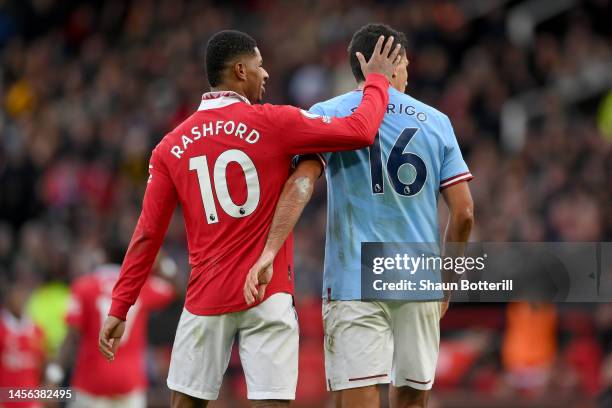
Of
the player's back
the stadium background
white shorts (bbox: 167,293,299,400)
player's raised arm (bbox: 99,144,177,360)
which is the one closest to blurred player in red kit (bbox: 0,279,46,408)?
the stadium background

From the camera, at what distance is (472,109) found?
15977 mm

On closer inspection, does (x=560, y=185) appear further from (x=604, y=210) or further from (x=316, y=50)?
(x=316, y=50)

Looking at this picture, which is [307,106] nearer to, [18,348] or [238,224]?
[18,348]

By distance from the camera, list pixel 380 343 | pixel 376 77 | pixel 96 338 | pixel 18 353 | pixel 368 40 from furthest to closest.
A: pixel 18 353, pixel 96 338, pixel 368 40, pixel 376 77, pixel 380 343

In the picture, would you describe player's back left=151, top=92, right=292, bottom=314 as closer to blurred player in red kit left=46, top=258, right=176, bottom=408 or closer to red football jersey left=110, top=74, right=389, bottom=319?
red football jersey left=110, top=74, right=389, bottom=319

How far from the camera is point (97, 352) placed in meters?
10.5

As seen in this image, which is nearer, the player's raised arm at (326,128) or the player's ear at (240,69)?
the player's raised arm at (326,128)

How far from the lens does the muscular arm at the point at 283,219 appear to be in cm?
598

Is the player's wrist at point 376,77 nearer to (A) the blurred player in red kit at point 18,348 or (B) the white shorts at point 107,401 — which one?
(B) the white shorts at point 107,401

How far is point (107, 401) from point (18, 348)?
882mm

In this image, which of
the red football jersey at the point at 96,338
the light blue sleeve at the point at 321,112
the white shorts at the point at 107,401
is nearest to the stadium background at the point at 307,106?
the red football jersey at the point at 96,338

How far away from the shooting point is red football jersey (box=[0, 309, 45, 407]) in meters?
10.6

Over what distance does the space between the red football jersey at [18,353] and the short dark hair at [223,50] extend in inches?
196

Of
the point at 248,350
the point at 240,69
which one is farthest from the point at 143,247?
the point at 240,69
